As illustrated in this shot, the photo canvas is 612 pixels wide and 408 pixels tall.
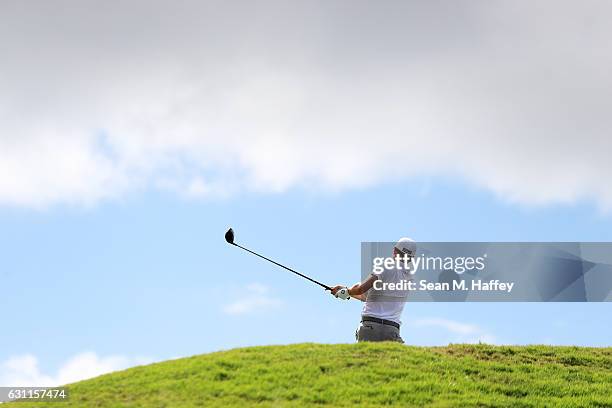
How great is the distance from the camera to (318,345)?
756 inches

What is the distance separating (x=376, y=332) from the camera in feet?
61.2

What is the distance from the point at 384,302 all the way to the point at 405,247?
1.24 metres

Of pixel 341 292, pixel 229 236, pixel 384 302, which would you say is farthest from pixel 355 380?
pixel 229 236

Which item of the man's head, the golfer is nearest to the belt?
the golfer

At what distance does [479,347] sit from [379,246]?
14.4 feet

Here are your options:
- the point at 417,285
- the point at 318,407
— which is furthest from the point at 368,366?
the point at 417,285

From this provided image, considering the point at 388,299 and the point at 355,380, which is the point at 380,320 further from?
the point at 355,380

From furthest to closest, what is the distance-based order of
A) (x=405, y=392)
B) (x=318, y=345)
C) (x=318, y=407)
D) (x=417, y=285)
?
(x=417, y=285), (x=318, y=345), (x=405, y=392), (x=318, y=407)

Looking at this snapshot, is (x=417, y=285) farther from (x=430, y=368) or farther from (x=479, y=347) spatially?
(x=430, y=368)

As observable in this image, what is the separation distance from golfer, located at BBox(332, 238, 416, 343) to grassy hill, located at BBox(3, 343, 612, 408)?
31cm

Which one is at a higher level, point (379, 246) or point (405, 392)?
point (379, 246)

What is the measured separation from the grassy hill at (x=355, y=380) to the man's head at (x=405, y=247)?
221 cm

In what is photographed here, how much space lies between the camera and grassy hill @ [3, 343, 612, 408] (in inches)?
632

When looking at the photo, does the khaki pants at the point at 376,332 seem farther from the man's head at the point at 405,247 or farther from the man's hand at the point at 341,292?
the man's head at the point at 405,247
